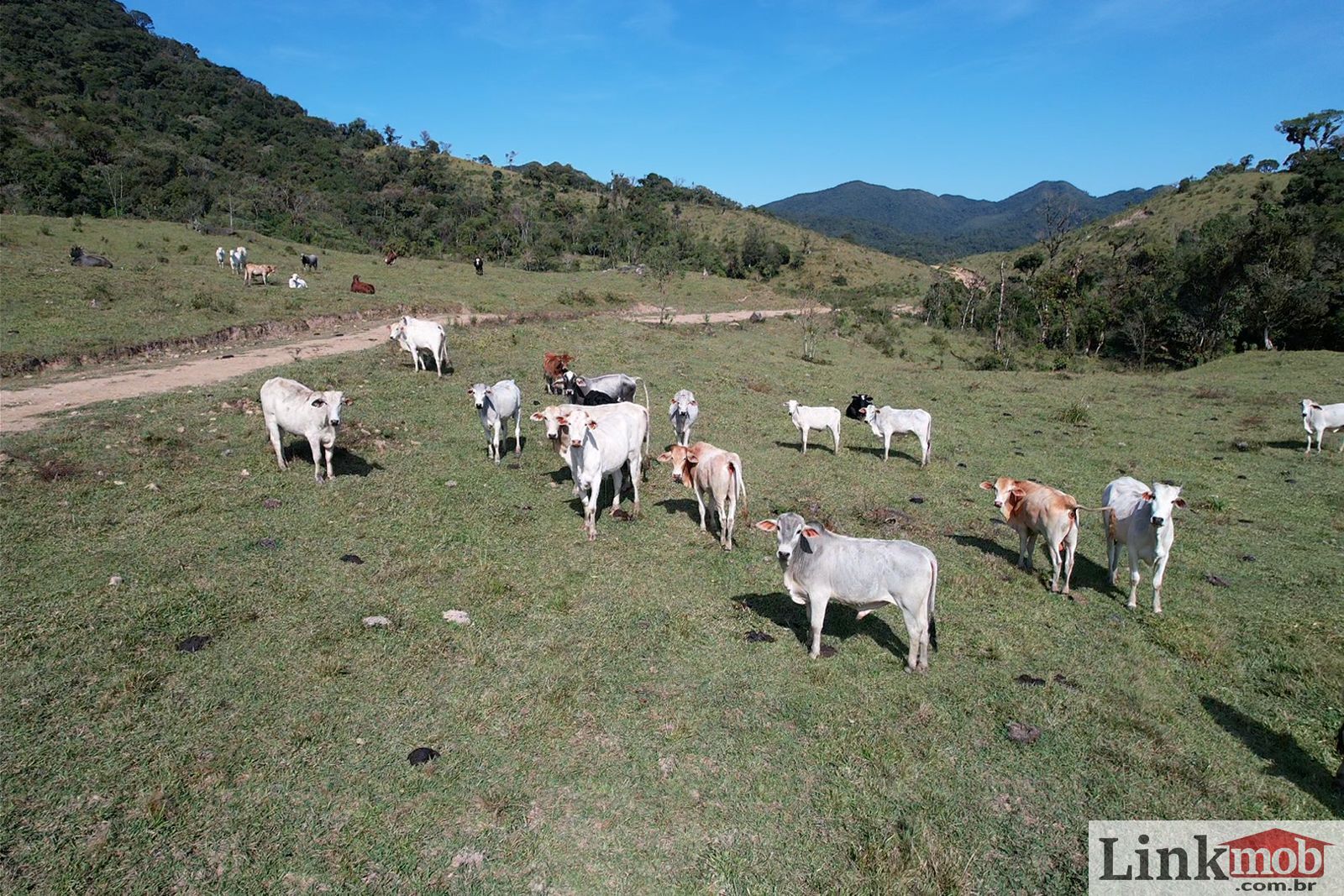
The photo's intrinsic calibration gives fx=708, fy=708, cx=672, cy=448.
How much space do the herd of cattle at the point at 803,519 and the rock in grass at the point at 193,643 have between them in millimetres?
4731

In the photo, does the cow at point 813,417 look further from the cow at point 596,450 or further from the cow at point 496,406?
the cow at point 496,406

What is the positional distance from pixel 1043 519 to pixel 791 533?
395cm

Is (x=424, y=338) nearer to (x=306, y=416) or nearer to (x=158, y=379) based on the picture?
(x=158, y=379)

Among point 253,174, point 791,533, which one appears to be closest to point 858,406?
point 791,533

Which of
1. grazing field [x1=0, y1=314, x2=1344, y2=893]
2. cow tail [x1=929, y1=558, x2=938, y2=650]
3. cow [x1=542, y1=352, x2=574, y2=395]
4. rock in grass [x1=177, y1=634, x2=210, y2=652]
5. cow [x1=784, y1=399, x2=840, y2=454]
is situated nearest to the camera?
grazing field [x1=0, y1=314, x2=1344, y2=893]

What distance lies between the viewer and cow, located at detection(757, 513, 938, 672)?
6.95 meters

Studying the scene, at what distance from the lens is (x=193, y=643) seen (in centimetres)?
673

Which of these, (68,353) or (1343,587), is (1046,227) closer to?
(1343,587)

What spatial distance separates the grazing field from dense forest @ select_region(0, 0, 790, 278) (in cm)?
3998

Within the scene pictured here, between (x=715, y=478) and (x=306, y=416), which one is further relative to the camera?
(x=306, y=416)

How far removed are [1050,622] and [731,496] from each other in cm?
419

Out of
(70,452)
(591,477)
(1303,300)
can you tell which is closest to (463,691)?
(591,477)

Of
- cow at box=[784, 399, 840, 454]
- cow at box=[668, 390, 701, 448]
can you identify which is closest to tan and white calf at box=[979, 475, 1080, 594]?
→ cow at box=[784, 399, 840, 454]

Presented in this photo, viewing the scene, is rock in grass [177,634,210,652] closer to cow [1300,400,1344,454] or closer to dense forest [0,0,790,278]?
cow [1300,400,1344,454]
